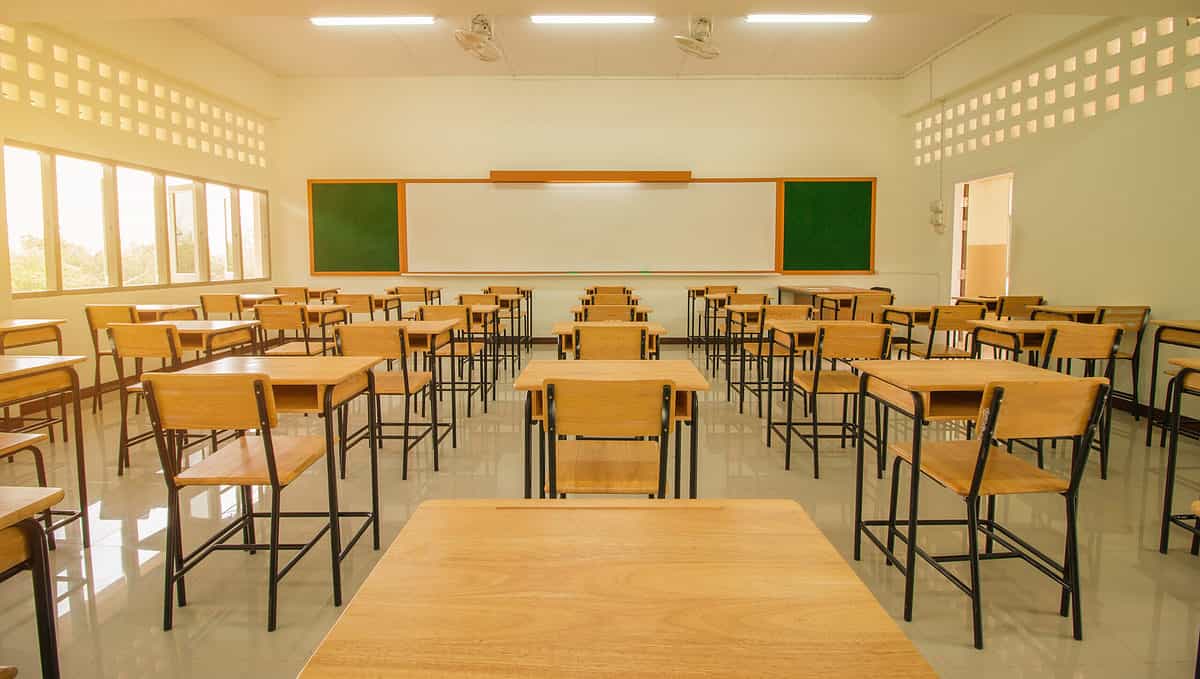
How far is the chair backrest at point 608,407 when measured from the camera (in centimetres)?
195

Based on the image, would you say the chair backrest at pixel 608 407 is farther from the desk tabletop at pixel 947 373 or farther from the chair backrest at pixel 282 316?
the chair backrest at pixel 282 316

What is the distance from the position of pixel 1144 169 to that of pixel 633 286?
18.8 feet

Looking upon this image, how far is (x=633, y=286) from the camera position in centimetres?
929

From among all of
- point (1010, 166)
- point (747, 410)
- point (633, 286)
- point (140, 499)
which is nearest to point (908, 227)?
point (1010, 166)

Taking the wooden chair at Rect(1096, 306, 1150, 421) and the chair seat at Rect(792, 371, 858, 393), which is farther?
the wooden chair at Rect(1096, 306, 1150, 421)

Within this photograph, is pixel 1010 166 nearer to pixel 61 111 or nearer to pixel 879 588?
pixel 879 588

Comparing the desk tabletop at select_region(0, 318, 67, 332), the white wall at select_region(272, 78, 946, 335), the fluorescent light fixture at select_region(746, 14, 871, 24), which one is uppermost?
the fluorescent light fixture at select_region(746, 14, 871, 24)

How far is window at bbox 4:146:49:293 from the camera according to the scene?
5.04m

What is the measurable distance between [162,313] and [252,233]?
3.87 metres

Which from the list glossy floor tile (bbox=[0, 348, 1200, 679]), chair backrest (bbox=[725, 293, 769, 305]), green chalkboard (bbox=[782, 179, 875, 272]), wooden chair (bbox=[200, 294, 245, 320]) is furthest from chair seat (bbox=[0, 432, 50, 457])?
green chalkboard (bbox=[782, 179, 875, 272])

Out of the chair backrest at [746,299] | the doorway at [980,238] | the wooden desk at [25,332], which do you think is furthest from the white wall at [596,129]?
the wooden desk at [25,332]

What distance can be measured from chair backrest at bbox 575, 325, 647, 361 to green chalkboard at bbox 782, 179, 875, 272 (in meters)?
6.15

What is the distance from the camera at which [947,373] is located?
8.11 ft

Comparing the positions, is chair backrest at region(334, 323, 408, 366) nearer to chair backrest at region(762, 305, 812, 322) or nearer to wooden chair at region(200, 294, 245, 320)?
chair backrest at region(762, 305, 812, 322)
